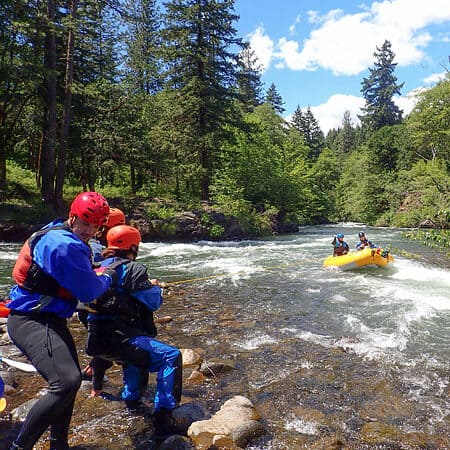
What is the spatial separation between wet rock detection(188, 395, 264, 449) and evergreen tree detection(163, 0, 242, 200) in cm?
1908

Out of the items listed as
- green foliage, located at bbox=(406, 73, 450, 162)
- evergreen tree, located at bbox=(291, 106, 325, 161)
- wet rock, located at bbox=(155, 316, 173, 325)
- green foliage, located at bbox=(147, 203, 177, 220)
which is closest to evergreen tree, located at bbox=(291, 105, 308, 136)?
evergreen tree, located at bbox=(291, 106, 325, 161)

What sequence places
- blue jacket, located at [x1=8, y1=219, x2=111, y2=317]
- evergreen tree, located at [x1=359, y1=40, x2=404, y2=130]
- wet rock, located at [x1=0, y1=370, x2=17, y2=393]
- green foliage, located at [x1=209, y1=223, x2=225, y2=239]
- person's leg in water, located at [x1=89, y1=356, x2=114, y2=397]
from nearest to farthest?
blue jacket, located at [x1=8, y1=219, x2=111, y2=317] → person's leg in water, located at [x1=89, y1=356, x2=114, y2=397] → wet rock, located at [x1=0, y1=370, x2=17, y2=393] → green foliage, located at [x1=209, y1=223, x2=225, y2=239] → evergreen tree, located at [x1=359, y1=40, x2=404, y2=130]

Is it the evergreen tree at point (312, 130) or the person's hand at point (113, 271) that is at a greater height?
the evergreen tree at point (312, 130)

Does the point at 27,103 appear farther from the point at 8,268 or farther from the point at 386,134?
the point at 386,134

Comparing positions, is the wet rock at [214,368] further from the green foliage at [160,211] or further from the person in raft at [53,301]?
the green foliage at [160,211]

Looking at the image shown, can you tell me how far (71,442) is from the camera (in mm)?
3055

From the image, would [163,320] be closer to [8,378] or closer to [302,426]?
[8,378]

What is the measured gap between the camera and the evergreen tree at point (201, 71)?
2172 centimetres

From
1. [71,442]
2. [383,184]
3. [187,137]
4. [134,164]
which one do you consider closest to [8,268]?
[71,442]

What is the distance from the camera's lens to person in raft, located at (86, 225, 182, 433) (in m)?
3.14

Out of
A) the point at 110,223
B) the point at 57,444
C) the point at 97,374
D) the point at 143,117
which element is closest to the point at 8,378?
the point at 97,374

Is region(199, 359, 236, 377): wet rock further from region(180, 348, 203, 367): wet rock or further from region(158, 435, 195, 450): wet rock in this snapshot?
region(158, 435, 195, 450): wet rock

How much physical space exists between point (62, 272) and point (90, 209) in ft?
1.57

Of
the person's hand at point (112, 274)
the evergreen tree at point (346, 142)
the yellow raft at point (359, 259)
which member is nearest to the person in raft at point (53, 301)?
the person's hand at point (112, 274)
